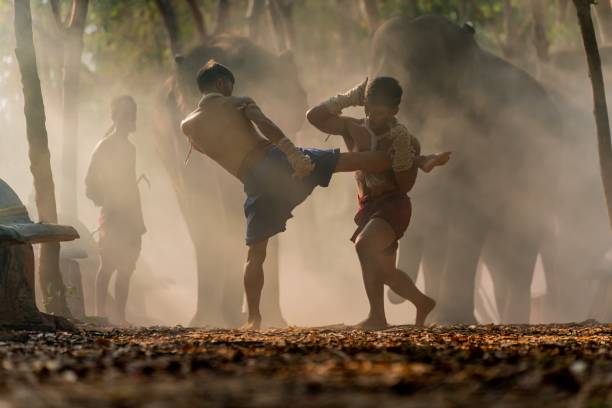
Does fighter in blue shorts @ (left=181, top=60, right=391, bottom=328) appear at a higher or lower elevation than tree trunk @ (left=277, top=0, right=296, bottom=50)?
lower

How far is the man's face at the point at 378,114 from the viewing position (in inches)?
308

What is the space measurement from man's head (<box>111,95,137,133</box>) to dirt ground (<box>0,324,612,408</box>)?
8.20 m

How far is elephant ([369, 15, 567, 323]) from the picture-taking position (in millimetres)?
12391

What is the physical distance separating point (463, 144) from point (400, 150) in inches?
203

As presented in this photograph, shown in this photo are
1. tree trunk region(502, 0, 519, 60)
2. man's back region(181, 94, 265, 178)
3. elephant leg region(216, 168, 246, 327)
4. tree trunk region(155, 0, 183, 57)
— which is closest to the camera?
man's back region(181, 94, 265, 178)

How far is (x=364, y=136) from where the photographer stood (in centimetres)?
788

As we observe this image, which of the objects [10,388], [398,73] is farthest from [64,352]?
[398,73]

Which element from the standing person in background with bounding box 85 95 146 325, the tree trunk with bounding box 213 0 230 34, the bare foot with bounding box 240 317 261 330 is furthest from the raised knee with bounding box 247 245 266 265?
the tree trunk with bounding box 213 0 230 34

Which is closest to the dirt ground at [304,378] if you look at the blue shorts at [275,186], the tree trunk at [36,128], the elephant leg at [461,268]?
the blue shorts at [275,186]

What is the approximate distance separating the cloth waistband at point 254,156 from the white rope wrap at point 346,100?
0.54 metres

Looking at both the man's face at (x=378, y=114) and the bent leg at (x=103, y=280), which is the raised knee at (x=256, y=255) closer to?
the man's face at (x=378, y=114)

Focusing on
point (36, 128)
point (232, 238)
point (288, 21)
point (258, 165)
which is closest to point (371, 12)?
point (288, 21)

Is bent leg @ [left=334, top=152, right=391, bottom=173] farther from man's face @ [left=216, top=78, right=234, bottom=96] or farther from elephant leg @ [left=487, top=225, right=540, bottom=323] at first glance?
elephant leg @ [left=487, top=225, right=540, bottom=323]

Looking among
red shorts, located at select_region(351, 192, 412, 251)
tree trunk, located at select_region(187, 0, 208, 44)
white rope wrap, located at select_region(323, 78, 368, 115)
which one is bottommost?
red shorts, located at select_region(351, 192, 412, 251)
